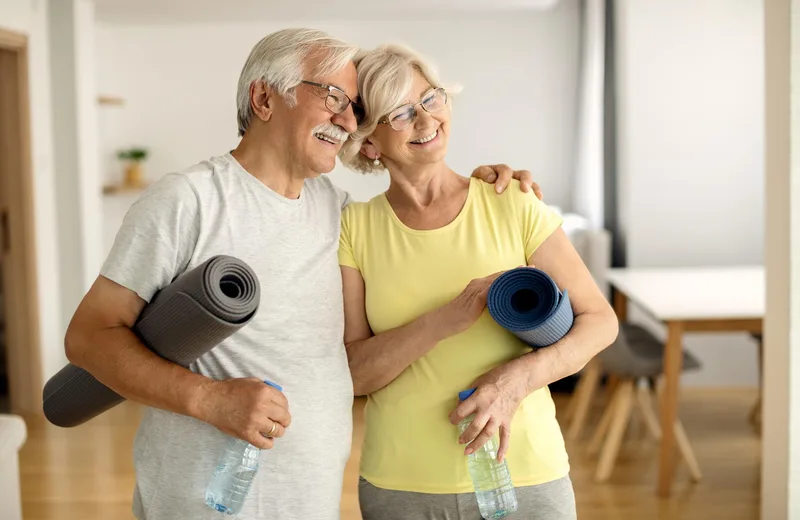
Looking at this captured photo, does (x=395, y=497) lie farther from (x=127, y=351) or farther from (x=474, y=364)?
(x=127, y=351)

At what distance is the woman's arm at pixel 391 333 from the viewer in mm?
1716

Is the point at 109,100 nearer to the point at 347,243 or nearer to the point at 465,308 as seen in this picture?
the point at 347,243

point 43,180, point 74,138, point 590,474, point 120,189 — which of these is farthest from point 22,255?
point 590,474

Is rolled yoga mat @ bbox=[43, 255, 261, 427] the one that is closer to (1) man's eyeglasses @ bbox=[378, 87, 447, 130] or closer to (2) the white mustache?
(2) the white mustache

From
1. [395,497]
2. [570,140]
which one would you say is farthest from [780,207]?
[570,140]

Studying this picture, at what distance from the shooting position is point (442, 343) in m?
1.83

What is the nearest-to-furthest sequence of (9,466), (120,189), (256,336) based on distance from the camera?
(256,336), (9,466), (120,189)

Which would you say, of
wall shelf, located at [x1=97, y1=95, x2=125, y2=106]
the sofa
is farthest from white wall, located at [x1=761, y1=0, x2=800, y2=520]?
wall shelf, located at [x1=97, y1=95, x2=125, y2=106]

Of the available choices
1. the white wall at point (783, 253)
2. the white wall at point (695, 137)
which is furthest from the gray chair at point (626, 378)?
the white wall at point (695, 137)

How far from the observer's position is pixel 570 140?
6641 millimetres

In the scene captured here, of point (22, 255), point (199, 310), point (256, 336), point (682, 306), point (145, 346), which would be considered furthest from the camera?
point (22, 255)

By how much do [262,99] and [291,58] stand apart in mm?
95

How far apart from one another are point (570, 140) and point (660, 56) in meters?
1.13

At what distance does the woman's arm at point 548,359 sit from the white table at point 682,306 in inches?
91.0
